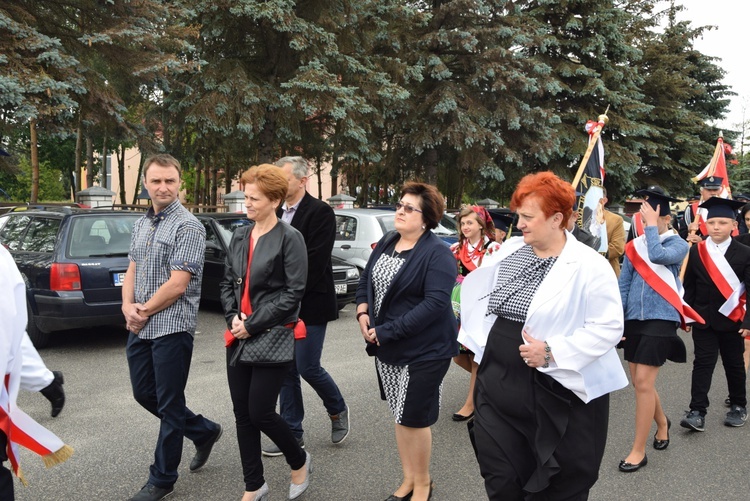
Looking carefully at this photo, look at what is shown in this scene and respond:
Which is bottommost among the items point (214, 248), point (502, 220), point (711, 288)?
point (214, 248)

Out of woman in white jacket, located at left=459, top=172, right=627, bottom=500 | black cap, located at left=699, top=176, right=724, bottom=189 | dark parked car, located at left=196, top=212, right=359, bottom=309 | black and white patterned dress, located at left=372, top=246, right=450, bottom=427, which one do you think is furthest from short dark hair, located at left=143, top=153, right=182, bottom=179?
black cap, located at left=699, top=176, right=724, bottom=189

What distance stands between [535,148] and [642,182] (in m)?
8.81

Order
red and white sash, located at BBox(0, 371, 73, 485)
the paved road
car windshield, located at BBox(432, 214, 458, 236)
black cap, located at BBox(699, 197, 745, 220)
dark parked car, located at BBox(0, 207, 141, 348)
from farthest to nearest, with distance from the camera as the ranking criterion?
car windshield, located at BBox(432, 214, 458, 236), dark parked car, located at BBox(0, 207, 141, 348), black cap, located at BBox(699, 197, 745, 220), the paved road, red and white sash, located at BBox(0, 371, 73, 485)

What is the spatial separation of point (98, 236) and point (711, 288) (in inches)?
249

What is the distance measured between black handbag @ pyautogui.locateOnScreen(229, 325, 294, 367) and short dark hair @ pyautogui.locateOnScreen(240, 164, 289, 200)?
711mm

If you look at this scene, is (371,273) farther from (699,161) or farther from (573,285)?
(699,161)

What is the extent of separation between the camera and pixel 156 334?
3621 millimetres

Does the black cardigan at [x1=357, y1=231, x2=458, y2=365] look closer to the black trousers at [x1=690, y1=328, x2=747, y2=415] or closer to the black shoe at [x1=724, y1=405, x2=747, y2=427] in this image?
the black trousers at [x1=690, y1=328, x2=747, y2=415]

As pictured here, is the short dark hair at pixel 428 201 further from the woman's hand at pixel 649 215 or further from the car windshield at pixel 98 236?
the car windshield at pixel 98 236

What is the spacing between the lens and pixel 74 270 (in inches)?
284

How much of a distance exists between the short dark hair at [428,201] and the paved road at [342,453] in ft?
5.42

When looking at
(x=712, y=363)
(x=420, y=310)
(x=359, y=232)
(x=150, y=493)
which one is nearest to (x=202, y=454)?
(x=150, y=493)

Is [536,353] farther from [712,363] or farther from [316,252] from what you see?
[712,363]

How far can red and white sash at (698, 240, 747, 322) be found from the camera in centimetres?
511
